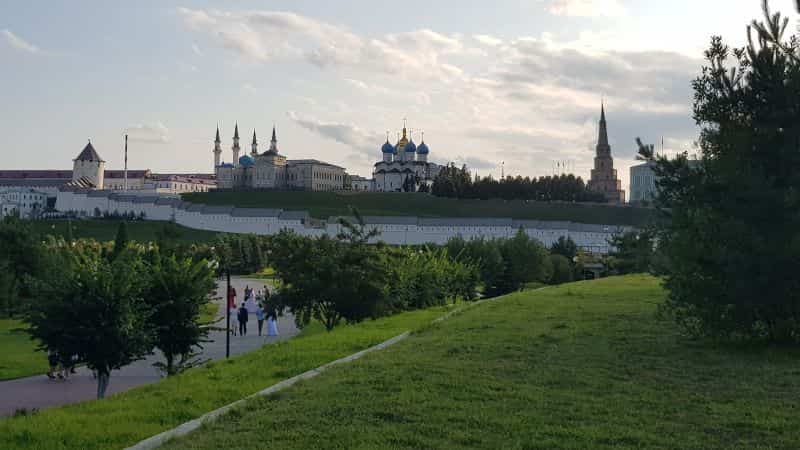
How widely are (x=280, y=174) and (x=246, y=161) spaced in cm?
910

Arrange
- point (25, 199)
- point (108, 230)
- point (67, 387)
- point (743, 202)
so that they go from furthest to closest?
point (25, 199) → point (108, 230) → point (67, 387) → point (743, 202)

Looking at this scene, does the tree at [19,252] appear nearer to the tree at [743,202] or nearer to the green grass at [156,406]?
the green grass at [156,406]

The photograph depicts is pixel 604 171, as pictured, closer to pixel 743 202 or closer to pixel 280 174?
pixel 280 174

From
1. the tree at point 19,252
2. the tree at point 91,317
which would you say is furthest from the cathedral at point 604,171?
the tree at point 91,317

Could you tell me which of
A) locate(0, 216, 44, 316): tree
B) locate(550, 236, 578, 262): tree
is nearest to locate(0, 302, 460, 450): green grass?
locate(0, 216, 44, 316): tree

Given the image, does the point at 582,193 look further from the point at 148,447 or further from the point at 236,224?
the point at 148,447

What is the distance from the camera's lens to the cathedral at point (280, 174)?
147 m

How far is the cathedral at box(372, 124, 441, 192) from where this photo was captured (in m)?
146

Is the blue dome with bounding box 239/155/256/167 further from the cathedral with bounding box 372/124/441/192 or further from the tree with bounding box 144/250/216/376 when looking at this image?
the tree with bounding box 144/250/216/376

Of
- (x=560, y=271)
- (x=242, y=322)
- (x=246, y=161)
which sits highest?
(x=246, y=161)

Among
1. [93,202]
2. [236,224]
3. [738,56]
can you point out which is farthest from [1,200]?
[738,56]

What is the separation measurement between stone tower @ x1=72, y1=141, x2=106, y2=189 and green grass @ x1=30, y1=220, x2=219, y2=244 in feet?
156

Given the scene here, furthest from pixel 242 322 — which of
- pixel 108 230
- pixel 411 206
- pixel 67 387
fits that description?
pixel 411 206

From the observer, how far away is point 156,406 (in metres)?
8.39
